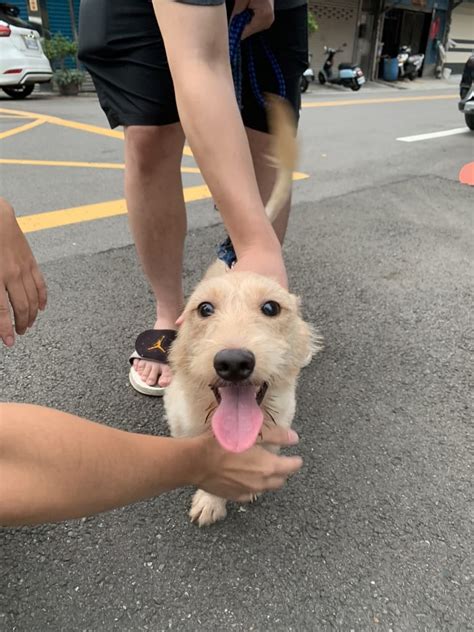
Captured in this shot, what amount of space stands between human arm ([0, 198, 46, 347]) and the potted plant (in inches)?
523

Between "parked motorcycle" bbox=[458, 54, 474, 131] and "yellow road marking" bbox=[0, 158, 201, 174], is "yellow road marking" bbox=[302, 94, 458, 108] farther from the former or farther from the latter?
"yellow road marking" bbox=[0, 158, 201, 174]

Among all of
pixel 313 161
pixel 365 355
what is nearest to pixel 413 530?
pixel 365 355

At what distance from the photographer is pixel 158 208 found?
209cm

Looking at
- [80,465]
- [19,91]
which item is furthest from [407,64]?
[80,465]

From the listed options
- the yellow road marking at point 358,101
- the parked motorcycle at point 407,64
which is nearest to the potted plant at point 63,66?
the yellow road marking at point 358,101

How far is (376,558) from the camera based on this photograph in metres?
1.48

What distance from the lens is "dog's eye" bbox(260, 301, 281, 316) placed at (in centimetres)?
144

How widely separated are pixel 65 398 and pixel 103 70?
52.6 inches

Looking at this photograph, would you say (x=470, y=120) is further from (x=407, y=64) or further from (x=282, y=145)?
(x=407, y=64)

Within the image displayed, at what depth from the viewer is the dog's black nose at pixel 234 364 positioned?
1.14 m

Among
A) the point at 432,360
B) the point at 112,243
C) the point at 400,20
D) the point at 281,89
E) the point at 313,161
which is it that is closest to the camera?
the point at 281,89

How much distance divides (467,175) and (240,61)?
484cm

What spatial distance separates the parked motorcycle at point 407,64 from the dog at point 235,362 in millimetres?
24985

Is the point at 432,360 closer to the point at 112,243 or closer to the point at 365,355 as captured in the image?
the point at 365,355
